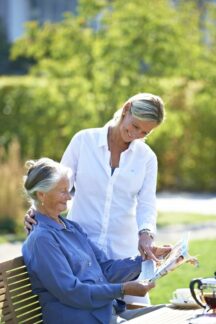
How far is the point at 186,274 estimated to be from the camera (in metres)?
9.75

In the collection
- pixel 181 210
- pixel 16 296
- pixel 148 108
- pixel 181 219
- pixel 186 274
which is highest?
pixel 148 108

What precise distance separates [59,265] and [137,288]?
0.40 metres

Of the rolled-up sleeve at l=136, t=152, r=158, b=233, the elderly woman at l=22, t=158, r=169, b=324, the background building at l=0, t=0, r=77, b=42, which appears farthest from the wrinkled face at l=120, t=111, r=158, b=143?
the background building at l=0, t=0, r=77, b=42

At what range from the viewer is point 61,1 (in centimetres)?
4097

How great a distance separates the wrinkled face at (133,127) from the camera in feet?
17.4

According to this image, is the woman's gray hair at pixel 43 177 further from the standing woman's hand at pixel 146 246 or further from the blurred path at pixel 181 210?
the blurred path at pixel 181 210

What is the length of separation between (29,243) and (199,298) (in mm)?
916

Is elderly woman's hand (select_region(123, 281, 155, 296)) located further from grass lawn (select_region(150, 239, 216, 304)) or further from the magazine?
grass lawn (select_region(150, 239, 216, 304))

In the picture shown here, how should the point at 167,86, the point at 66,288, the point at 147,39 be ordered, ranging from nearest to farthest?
the point at 66,288, the point at 147,39, the point at 167,86

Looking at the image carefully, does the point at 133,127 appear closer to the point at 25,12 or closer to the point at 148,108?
the point at 148,108

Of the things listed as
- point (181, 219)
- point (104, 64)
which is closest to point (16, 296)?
point (181, 219)

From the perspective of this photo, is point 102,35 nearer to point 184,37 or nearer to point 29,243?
point 184,37

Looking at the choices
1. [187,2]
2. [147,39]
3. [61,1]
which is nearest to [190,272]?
[147,39]

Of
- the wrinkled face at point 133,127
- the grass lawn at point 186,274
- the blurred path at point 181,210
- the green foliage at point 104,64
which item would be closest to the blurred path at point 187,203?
the blurred path at point 181,210
